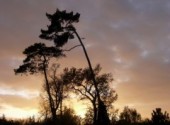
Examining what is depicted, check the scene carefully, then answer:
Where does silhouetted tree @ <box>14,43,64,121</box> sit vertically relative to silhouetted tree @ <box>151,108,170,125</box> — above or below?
above

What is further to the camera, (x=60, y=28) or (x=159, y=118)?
(x=60, y=28)

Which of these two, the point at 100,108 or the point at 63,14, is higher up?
the point at 63,14

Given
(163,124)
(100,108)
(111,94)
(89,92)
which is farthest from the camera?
(111,94)

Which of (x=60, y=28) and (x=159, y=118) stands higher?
(x=60, y=28)

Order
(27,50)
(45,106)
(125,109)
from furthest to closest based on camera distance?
(125,109)
(45,106)
(27,50)

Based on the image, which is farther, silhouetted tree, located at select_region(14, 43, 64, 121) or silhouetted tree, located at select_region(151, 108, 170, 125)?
silhouetted tree, located at select_region(14, 43, 64, 121)

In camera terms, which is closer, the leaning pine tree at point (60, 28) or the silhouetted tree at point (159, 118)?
the silhouetted tree at point (159, 118)

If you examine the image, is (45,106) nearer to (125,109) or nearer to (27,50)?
(27,50)

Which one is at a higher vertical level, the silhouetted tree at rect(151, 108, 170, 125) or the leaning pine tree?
the leaning pine tree

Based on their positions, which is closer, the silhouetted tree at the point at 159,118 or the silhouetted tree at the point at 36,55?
the silhouetted tree at the point at 159,118

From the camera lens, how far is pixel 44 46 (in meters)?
60.4

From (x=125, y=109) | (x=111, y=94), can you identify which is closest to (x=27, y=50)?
(x=111, y=94)

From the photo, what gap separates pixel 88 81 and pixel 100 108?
1239 inches

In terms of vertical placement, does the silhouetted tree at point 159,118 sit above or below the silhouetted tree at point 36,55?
below
